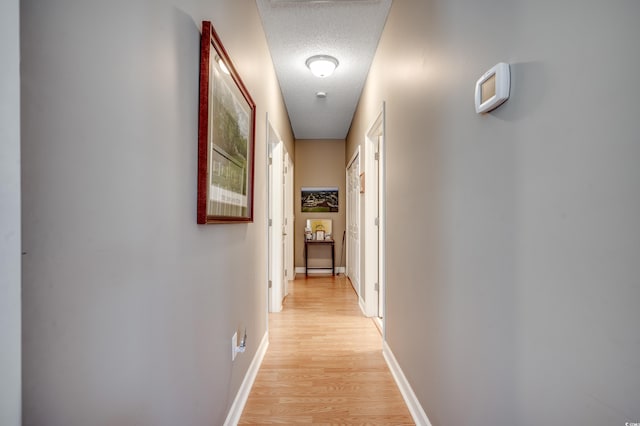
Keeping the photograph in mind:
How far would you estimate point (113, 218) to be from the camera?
69 cm

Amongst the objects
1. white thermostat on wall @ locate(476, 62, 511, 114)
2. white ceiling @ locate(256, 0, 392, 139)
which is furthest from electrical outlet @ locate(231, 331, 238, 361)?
white ceiling @ locate(256, 0, 392, 139)

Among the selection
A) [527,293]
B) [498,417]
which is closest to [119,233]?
[527,293]

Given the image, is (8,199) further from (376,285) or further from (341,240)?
(341,240)

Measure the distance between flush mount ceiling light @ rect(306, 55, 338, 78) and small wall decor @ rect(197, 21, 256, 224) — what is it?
1338 millimetres

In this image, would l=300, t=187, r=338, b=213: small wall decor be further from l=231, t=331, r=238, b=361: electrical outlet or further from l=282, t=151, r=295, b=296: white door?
l=231, t=331, r=238, b=361: electrical outlet

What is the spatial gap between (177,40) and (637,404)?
143cm

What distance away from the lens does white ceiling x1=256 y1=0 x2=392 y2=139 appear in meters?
2.21

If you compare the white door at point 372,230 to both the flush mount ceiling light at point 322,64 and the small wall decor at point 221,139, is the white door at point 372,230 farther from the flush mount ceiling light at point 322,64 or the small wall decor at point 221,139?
the small wall decor at point 221,139

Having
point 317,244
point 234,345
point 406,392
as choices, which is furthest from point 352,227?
point 234,345

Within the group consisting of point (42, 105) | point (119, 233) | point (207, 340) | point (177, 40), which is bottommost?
point (207, 340)

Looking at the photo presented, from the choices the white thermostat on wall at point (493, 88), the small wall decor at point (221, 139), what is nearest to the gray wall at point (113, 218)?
the small wall decor at point (221, 139)

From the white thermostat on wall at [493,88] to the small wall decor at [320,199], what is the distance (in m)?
4.76

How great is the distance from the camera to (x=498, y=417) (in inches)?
37.6

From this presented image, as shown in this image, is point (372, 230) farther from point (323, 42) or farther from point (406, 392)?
point (323, 42)
